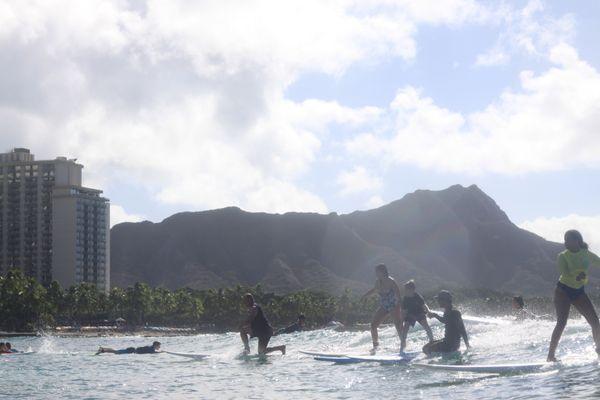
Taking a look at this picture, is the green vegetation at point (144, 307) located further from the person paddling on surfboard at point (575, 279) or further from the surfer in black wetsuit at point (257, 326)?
the person paddling on surfboard at point (575, 279)

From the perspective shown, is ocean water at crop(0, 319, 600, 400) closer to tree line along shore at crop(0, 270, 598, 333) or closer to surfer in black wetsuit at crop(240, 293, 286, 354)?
surfer in black wetsuit at crop(240, 293, 286, 354)

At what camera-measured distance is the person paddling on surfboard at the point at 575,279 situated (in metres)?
13.1

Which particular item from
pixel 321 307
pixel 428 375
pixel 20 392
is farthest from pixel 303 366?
pixel 321 307

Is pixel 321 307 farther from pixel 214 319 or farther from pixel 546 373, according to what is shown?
pixel 546 373

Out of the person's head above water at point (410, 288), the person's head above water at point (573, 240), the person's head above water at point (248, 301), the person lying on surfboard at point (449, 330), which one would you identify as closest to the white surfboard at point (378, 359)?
the person lying on surfboard at point (449, 330)

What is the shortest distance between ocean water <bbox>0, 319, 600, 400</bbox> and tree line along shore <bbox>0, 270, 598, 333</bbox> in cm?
11382

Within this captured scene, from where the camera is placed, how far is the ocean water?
457 inches

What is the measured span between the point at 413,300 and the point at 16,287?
120001 millimetres

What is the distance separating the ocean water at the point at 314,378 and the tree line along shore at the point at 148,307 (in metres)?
114

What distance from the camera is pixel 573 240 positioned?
1313 cm

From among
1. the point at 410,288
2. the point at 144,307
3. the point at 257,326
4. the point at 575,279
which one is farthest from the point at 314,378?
the point at 144,307

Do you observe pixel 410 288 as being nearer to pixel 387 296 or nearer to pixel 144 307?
pixel 387 296

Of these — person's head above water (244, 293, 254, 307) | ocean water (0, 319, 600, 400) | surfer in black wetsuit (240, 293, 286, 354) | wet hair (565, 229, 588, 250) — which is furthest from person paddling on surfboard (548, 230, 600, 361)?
person's head above water (244, 293, 254, 307)

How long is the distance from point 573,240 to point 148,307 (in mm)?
162432
